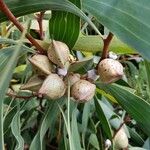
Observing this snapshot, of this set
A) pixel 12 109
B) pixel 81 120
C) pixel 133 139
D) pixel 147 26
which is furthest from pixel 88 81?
pixel 133 139

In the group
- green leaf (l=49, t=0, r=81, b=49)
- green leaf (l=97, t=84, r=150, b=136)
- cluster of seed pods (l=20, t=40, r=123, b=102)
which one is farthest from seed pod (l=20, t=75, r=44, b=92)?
green leaf (l=97, t=84, r=150, b=136)

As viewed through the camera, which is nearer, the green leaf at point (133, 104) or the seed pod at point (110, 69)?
the seed pod at point (110, 69)

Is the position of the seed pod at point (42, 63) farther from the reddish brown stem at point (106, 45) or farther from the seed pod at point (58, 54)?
the reddish brown stem at point (106, 45)

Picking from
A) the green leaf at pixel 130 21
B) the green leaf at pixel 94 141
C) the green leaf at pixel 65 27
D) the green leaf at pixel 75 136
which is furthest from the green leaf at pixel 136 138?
the green leaf at pixel 130 21

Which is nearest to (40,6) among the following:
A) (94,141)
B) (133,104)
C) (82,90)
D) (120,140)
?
(82,90)

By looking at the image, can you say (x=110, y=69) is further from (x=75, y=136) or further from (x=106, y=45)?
(x=75, y=136)

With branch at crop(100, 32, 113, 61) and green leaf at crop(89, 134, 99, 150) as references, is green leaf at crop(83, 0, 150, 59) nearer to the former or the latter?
branch at crop(100, 32, 113, 61)
